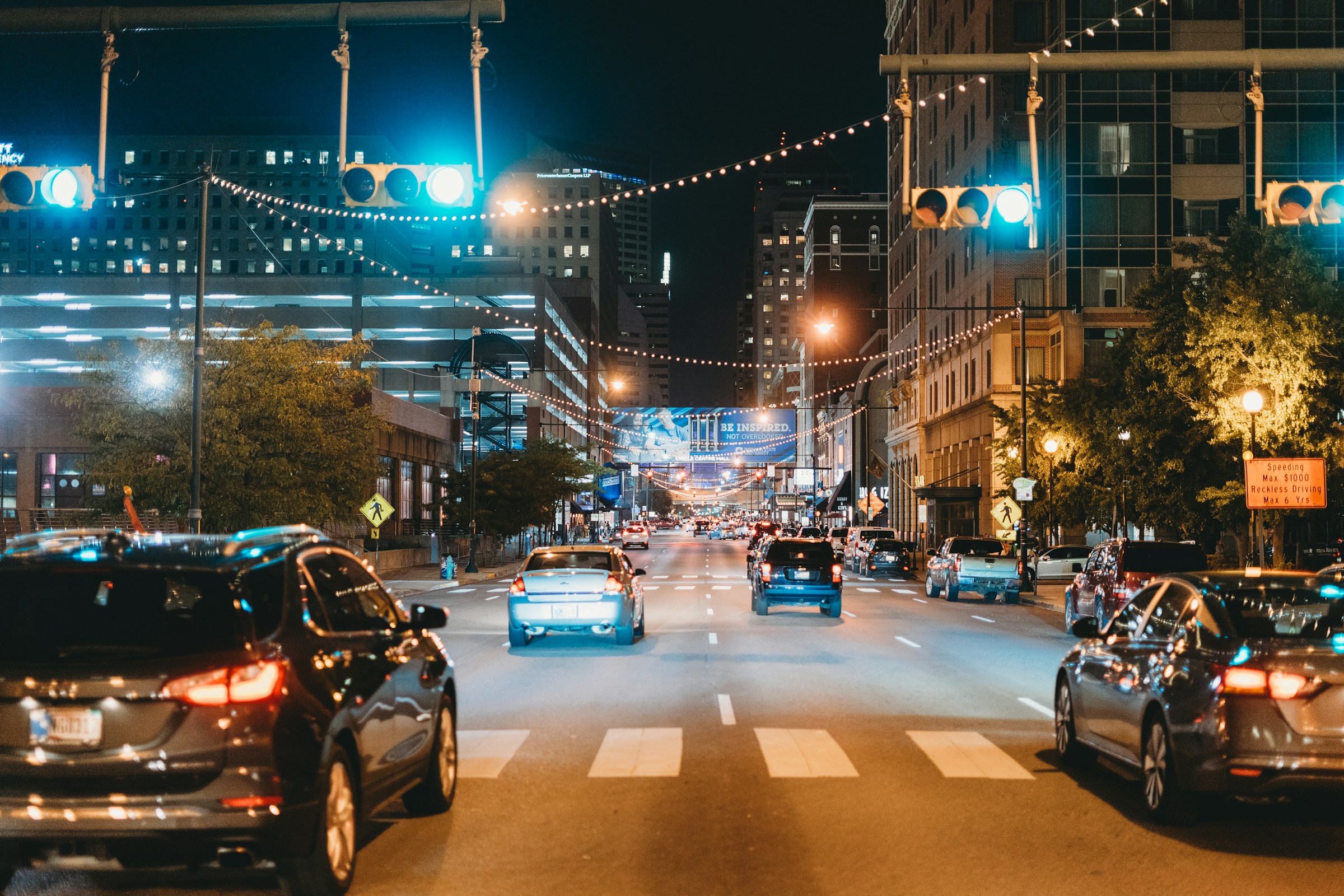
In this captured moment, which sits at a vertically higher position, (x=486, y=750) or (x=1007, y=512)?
(x=1007, y=512)

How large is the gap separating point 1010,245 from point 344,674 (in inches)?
2309

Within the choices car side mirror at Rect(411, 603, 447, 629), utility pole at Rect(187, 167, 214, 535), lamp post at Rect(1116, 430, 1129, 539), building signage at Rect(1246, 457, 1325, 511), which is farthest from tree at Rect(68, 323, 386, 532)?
car side mirror at Rect(411, 603, 447, 629)

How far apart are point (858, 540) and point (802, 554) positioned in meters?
30.3

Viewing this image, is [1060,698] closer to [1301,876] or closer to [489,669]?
[1301,876]

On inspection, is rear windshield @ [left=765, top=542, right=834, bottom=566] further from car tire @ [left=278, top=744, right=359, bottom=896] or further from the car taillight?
the car taillight

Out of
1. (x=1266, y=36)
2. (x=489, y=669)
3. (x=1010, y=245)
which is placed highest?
(x=1266, y=36)

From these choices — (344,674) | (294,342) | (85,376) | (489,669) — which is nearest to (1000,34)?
(294,342)

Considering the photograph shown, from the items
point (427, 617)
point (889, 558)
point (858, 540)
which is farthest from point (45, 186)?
point (858, 540)

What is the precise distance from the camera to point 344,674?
6723 mm

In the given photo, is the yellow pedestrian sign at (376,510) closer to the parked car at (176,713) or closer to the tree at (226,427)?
the tree at (226,427)

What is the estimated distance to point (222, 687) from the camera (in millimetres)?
5887

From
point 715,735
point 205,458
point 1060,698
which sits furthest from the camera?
point 205,458

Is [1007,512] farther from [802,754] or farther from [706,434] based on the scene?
[706,434]

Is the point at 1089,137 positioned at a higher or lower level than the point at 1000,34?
lower
